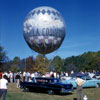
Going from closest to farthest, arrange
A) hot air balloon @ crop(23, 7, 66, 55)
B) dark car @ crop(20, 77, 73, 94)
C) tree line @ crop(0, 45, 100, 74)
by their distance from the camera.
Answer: dark car @ crop(20, 77, 73, 94) → hot air balloon @ crop(23, 7, 66, 55) → tree line @ crop(0, 45, 100, 74)

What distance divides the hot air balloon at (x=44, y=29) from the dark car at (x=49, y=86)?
2.31 meters

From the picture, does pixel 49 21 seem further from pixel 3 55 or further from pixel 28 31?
pixel 3 55

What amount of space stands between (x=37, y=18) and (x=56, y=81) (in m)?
4.84

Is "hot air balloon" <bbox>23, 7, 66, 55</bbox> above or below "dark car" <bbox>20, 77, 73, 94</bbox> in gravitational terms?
above

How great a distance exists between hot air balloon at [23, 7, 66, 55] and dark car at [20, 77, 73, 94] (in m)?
2.31

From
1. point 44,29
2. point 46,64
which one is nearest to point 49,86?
point 44,29

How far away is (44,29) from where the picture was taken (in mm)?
14727

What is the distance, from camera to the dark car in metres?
14.5

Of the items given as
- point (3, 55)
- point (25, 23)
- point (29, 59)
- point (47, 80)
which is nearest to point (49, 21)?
point (25, 23)

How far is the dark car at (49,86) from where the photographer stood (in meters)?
14.5

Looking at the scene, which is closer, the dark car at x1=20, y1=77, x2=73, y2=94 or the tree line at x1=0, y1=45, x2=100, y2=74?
the dark car at x1=20, y1=77, x2=73, y2=94

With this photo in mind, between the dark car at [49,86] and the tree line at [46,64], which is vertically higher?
the tree line at [46,64]

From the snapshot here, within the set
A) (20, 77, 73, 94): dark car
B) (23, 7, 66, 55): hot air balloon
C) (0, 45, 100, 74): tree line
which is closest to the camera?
(20, 77, 73, 94): dark car

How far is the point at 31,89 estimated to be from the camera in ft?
54.1
